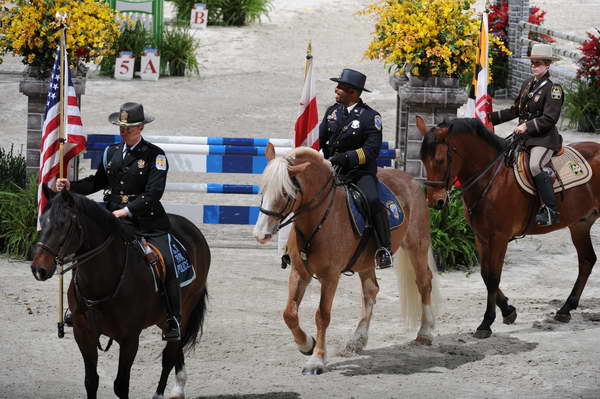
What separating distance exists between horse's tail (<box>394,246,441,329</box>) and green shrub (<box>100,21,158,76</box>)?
50.7 ft

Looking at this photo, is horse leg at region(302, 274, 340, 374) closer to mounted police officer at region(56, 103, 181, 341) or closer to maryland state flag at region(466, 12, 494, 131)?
mounted police officer at region(56, 103, 181, 341)

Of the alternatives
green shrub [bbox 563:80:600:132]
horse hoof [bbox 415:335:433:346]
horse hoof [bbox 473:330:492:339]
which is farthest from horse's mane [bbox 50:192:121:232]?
green shrub [bbox 563:80:600:132]

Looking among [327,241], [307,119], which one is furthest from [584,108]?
[327,241]

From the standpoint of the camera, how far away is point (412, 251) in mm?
11445

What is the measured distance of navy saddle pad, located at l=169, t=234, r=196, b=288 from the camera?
9.11 m

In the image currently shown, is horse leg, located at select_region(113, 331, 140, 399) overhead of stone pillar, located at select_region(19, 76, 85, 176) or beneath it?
beneath

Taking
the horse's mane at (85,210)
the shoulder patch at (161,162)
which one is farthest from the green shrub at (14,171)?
the horse's mane at (85,210)

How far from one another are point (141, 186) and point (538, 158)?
4658 millimetres

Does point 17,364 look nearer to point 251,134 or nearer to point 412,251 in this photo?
point 412,251

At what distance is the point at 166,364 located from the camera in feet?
29.9

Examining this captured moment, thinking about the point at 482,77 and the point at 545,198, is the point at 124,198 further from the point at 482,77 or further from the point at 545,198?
the point at 482,77

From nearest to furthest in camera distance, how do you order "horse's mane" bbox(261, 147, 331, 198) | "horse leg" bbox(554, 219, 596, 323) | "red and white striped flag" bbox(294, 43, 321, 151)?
"horse's mane" bbox(261, 147, 331, 198) < "horse leg" bbox(554, 219, 596, 323) < "red and white striped flag" bbox(294, 43, 321, 151)

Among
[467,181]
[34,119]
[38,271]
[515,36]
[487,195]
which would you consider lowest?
[38,271]

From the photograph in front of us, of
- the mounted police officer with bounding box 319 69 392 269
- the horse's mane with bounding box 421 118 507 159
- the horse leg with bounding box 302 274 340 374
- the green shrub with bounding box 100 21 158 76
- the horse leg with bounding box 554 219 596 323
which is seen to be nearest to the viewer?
the horse leg with bounding box 302 274 340 374
